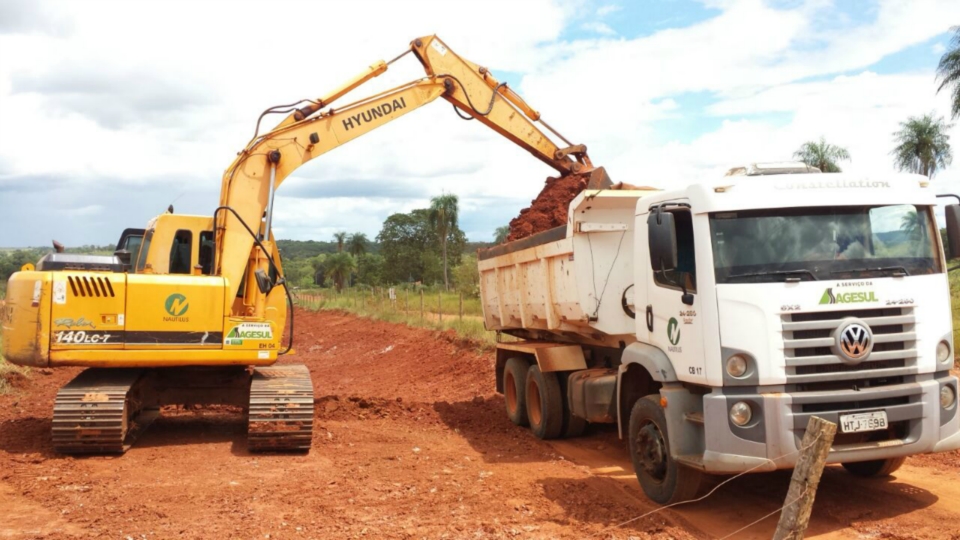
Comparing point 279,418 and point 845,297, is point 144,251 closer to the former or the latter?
point 279,418

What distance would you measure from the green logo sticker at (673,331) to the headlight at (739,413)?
0.82 meters

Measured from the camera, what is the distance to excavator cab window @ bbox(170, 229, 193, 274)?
10523 mm

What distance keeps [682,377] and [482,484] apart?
2326 millimetres

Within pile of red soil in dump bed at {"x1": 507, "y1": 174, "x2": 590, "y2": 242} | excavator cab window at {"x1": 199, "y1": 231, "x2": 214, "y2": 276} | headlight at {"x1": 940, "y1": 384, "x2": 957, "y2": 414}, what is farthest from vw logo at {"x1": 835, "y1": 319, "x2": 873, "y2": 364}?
excavator cab window at {"x1": 199, "y1": 231, "x2": 214, "y2": 276}

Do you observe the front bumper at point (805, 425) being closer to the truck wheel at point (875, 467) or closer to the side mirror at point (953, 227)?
the truck wheel at point (875, 467)

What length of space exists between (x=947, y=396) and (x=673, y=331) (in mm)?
2159

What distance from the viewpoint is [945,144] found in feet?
107

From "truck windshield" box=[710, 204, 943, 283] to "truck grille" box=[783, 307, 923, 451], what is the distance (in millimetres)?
349

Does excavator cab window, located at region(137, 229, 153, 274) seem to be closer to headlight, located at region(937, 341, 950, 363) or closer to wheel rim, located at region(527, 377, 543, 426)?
wheel rim, located at region(527, 377, 543, 426)

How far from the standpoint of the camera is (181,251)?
10562 millimetres

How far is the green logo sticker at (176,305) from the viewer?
934 centimetres

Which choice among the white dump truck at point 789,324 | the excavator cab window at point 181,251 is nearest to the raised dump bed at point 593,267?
the white dump truck at point 789,324

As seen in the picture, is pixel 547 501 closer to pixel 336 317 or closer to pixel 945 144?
pixel 336 317

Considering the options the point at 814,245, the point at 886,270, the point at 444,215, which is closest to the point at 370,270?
the point at 444,215
